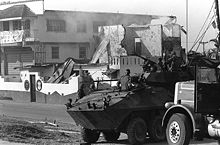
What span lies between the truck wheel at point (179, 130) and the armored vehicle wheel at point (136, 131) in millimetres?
1447

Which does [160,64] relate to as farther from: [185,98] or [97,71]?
[97,71]

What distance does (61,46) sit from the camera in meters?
51.8

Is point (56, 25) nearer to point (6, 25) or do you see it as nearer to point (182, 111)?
point (6, 25)

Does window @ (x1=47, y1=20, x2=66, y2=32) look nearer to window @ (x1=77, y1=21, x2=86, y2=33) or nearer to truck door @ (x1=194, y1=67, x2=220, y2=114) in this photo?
window @ (x1=77, y1=21, x2=86, y2=33)

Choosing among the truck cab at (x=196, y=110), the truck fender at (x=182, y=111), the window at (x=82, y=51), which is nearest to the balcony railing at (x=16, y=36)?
the window at (x=82, y=51)

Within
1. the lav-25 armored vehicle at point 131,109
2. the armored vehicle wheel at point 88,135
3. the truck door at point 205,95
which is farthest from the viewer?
the armored vehicle wheel at point 88,135

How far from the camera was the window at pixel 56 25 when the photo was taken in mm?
50312

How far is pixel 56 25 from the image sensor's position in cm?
5062

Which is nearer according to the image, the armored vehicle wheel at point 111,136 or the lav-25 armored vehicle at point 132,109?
the lav-25 armored vehicle at point 132,109

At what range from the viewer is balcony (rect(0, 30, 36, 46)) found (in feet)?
164

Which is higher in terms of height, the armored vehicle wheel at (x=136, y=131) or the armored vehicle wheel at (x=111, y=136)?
the armored vehicle wheel at (x=136, y=131)

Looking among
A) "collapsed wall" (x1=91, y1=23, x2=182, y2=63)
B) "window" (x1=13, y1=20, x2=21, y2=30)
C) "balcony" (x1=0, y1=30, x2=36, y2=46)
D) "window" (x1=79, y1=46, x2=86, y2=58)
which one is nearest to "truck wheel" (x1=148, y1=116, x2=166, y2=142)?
"collapsed wall" (x1=91, y1=23, x2=182, y2=63)

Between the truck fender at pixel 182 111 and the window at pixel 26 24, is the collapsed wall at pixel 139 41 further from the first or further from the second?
the truck fender at pixel 182 111

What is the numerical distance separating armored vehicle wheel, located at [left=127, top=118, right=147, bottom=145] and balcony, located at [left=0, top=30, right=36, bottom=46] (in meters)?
36.0
